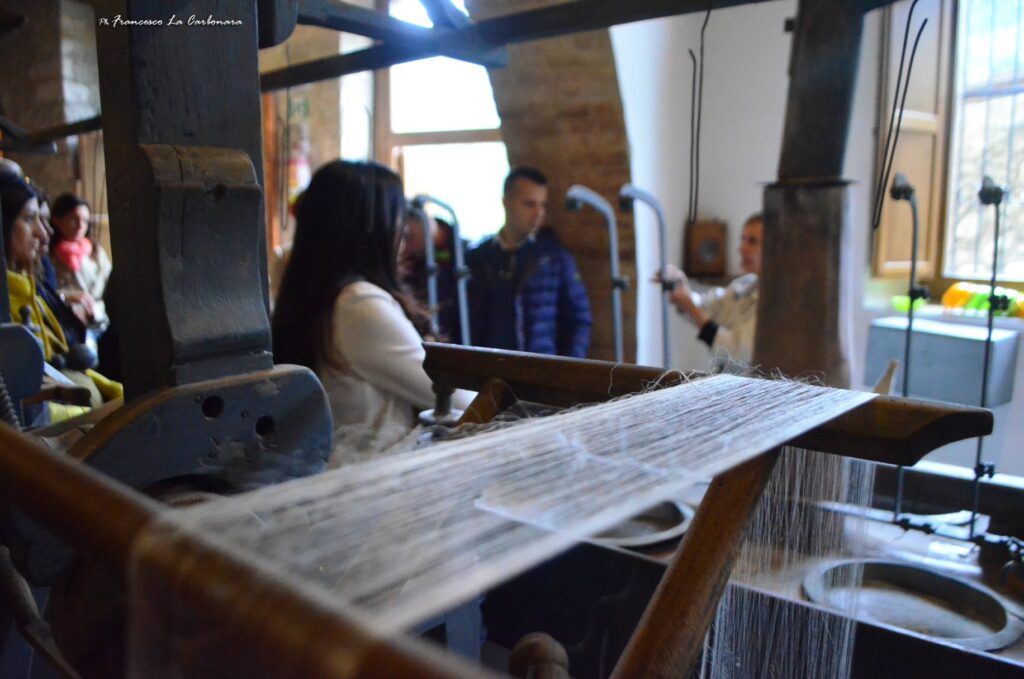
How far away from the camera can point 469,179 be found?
220 inches

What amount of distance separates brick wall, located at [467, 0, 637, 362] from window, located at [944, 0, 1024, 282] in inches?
61.9

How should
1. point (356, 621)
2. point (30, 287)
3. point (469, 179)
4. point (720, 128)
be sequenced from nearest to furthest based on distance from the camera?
point (356, 621), point (30, 287), point (720, 128), point (469, 179)

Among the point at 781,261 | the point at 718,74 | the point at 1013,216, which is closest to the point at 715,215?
the point at 718,74

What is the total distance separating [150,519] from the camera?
478 millimetres

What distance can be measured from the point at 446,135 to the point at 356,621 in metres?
5.48

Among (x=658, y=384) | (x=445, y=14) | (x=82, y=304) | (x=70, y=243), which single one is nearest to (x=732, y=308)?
(x=445, y=14)

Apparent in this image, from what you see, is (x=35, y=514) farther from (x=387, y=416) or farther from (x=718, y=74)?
(x=718, y=74)

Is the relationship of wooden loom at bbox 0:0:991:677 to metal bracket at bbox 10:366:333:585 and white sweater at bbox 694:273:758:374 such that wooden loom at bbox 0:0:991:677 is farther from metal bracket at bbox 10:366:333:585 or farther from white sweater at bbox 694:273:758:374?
white sweater at bbox 694:273:758:374

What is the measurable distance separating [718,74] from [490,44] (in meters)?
3.48

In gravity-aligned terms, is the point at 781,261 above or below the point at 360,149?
below

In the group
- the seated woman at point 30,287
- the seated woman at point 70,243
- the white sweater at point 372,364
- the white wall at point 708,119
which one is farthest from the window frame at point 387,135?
the white sweater at point 372,364

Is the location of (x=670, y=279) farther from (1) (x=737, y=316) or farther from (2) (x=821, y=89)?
(2) (x=821, y=89)

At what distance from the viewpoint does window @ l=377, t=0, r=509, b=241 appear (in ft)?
17.9

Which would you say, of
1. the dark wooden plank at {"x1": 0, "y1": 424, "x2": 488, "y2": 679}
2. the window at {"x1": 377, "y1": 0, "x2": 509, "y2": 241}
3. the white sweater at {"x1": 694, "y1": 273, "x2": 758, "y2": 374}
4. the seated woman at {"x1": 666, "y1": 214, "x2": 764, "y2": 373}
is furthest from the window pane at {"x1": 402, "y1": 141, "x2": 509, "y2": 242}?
the dark wooden plank at {"x1": 0, "y1": 424, "x2": 488, "y2": 679}
